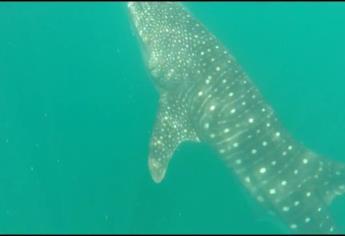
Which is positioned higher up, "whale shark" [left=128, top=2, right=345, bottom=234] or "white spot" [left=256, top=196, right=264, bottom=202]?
"whale shark" [left=128, top=2, right=345, bottom=234]

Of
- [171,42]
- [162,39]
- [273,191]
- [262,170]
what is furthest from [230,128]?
[162,39]

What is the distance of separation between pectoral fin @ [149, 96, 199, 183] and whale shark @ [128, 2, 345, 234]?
0.01 meters

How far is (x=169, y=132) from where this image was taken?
604 cm

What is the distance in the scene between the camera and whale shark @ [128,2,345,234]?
17.0 feet

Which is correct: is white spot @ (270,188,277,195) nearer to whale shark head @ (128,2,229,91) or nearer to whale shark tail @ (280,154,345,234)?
whale shark tail @ (280,154,345,234)

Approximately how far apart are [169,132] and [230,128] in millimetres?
931

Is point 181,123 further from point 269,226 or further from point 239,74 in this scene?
point 269,226

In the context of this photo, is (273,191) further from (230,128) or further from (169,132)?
(169,132)

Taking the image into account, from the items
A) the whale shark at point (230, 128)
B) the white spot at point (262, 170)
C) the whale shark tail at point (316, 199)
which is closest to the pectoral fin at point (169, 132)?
the whale shark at point (230, 128)

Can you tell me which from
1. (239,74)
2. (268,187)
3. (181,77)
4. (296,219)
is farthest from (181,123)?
(296,219)

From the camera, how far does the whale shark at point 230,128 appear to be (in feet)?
17.0

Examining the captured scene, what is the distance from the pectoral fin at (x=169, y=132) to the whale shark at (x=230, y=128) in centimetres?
1

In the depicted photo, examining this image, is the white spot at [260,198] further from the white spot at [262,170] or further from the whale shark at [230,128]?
the white spot at [262,170]

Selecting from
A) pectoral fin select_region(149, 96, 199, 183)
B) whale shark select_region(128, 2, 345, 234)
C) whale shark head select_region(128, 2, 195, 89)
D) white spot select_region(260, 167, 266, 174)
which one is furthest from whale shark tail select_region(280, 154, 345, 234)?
whale shark head select_region(128, 2, 195, 89)
